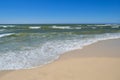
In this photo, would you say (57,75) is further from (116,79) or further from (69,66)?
(116,79)

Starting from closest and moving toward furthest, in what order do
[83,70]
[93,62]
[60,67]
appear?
[83,70], [60,67], [93,62]

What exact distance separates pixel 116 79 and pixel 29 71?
2.35 meters

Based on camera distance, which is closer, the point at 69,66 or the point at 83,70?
the point at 83,70

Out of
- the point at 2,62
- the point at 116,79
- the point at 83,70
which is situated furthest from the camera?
the point at 2,62

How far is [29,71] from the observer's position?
5.15 meters

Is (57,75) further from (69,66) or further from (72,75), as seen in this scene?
(69,66)

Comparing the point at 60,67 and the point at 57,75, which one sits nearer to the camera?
the point at 57,75

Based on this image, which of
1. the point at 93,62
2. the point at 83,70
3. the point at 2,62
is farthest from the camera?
the point at 2,62

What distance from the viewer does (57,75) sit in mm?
4734

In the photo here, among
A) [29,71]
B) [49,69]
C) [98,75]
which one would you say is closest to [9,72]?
[29,71]

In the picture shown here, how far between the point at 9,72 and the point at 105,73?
104 inches

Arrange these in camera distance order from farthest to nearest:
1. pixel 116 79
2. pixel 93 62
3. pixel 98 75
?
1. pixel 93 62
2. pixel 98 75
3. pixel 116 79

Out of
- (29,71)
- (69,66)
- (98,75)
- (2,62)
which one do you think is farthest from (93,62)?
(2,62)

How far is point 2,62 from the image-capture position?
6.36 metres
